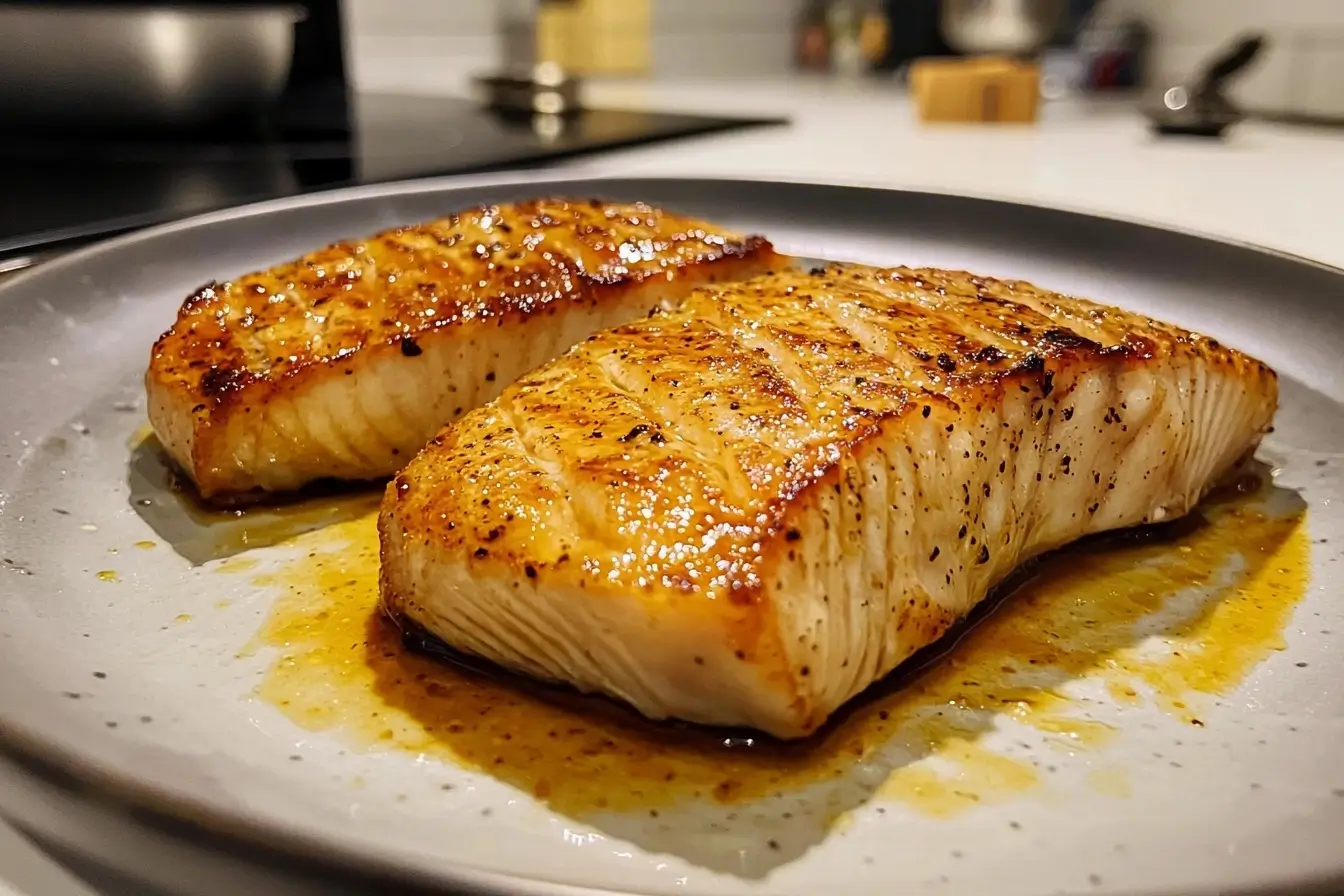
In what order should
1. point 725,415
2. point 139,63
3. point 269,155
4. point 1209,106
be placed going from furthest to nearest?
point 1209,106 → point 269,155 → point 139,63 → point 725,415

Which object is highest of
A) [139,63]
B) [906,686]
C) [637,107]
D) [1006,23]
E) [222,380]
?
[1006,23]

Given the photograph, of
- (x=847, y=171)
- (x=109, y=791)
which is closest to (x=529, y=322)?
(x=109, y=791)

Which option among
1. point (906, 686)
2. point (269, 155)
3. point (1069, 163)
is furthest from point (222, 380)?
point (1069, 163)

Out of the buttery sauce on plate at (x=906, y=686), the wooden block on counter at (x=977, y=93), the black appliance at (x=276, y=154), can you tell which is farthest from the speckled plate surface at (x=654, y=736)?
the wooden block on counter at (x=977, y=93)

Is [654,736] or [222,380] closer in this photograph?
[654,736]

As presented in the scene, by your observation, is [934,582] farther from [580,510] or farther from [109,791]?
[109,791]

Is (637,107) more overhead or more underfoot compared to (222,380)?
more overhead

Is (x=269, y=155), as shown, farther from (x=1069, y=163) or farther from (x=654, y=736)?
(x=654, y=736)
